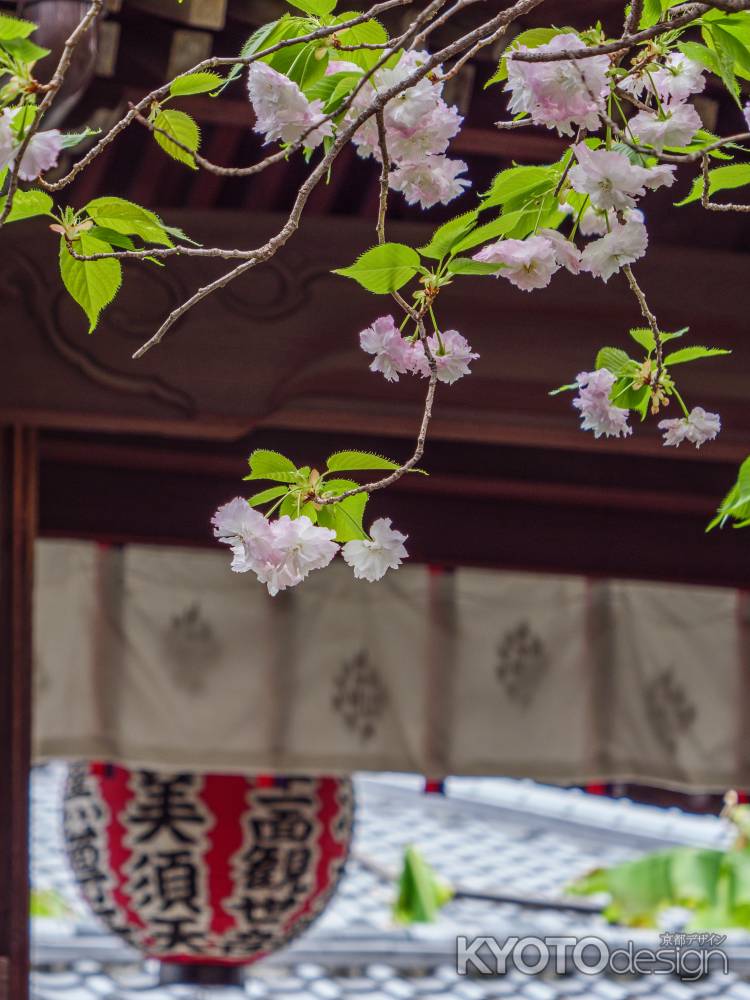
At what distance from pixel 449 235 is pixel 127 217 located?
0.26 meters

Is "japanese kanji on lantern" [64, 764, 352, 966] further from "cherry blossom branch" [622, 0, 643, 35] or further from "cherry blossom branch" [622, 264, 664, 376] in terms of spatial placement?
"cherry blossom branch" [622, 0, 643, 35]

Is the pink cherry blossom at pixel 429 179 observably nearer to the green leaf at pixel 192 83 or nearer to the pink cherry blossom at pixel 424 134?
the pink cherry blossom at pixel 424 134

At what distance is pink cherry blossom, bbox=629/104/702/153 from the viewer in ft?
3.05

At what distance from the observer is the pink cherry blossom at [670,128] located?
93 cm

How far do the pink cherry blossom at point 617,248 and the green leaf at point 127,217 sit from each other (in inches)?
13.6

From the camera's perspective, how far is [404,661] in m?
3.82

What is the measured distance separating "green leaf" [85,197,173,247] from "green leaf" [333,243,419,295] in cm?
15

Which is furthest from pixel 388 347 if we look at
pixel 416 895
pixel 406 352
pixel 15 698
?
pixel 416 895

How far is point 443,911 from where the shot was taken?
7.79 m

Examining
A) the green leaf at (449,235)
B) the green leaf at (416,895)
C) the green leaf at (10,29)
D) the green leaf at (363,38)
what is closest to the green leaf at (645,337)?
the green leaf at (449,235)

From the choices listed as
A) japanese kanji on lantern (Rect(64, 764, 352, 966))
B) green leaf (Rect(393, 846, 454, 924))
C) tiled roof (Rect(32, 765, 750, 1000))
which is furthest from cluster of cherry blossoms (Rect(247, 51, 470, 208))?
green leaf (Rect(393, 846, 454, 924))

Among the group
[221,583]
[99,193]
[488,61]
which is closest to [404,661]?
[221,583]

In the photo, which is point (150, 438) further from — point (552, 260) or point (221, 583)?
point (552, 260)

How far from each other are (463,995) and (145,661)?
3.63 m
